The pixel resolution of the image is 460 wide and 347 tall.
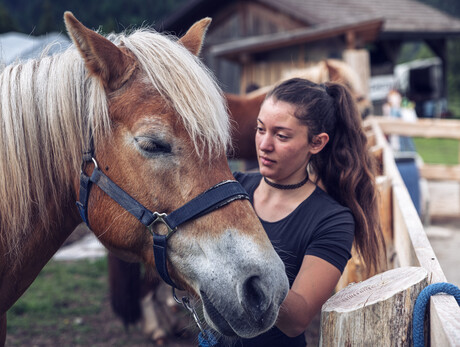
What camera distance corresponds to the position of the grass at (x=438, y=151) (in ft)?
39.5

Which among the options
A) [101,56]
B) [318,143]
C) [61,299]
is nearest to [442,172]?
[61,299]

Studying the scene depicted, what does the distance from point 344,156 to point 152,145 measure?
0.76 meters

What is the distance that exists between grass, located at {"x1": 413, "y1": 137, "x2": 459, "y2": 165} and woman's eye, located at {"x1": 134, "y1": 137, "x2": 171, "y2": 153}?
37.6 ft

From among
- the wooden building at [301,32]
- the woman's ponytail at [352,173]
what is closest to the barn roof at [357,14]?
the wooden building at [301,32]

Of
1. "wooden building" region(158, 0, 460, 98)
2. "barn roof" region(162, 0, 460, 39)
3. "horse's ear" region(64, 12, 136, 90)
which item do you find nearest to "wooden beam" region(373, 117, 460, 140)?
"wooden building" region(158, 0, 460, 98)

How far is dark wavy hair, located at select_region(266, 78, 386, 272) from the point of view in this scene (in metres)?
1.69

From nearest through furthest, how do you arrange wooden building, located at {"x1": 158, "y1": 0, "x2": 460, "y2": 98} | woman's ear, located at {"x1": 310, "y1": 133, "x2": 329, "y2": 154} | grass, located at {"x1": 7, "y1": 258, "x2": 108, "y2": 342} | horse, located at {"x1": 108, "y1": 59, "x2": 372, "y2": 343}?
woman's ear, located at {"x1": 310, "y1": 133, "x2": 329, "y2": 154}
horse, located at {"x1": 108, "y1": 59, "x2": 372, "y2": 343}
grass, located at {"x1": 7, "y1": 258, "x2": 108, "y2": 342}
wooden building, located at {"x1": 158, "y1": 0, "x2": 460, "y2": 98}

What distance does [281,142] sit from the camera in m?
1.63

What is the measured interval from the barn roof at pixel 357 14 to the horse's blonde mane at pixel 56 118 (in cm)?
1068

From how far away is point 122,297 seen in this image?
3.76 meters

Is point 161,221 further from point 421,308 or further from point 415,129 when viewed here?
point 415,129

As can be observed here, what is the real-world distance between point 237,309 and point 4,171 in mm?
942

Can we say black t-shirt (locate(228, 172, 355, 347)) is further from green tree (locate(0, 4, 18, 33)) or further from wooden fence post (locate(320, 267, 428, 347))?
green tree (locate(0, 4, 18, 33))

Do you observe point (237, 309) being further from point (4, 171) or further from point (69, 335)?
point (69, 335)
